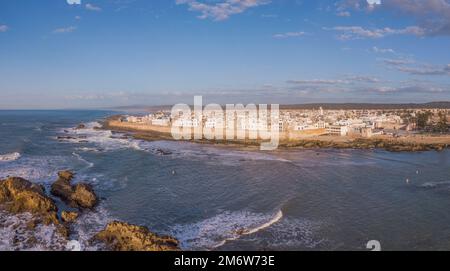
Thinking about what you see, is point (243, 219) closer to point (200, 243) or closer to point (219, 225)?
point (219, 225)

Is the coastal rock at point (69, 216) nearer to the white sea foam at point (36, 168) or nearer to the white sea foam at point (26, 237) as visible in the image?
the white sea foam at point (26, 237)

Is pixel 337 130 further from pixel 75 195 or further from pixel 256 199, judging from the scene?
pixel 75 195

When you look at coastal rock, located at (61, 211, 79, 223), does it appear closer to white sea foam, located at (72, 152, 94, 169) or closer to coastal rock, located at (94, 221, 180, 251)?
coastal rock, located at (94, 221, 180, 251)

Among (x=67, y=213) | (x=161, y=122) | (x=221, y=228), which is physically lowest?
(x=221, y=228)

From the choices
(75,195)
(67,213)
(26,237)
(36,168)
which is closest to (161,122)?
(36,168)

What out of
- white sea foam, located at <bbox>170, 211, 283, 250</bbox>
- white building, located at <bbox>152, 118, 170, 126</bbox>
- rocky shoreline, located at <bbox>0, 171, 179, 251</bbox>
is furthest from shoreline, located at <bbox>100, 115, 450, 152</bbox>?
white sea foam, located at <bbox>170, 211, 283, 250</bbox>
